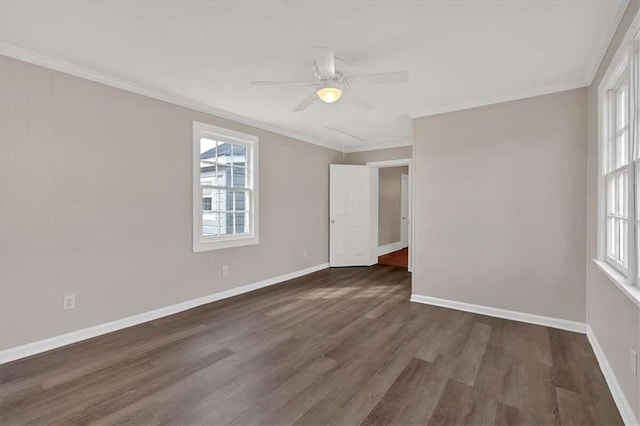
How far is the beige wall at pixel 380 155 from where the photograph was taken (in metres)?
5.62

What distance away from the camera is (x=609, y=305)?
6.97ft

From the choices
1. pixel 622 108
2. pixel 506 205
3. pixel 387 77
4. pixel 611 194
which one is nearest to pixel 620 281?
pixel 611 194

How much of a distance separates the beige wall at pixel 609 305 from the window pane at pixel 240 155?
379 centimetres

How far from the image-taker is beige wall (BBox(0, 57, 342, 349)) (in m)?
2.39

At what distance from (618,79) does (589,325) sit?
2136mm

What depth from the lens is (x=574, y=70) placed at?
2.67 meters

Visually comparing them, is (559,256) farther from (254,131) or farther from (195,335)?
(254,131)

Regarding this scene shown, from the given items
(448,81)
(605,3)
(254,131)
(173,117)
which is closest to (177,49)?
(173,117)

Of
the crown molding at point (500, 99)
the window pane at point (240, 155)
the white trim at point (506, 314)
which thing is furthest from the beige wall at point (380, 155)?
the white trim at point (506, 314)

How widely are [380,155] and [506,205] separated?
2923 mm

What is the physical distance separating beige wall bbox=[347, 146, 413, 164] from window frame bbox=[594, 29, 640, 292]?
3232 millimetres

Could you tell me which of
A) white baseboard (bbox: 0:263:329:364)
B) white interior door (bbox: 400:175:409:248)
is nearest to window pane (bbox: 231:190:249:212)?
white baseboard (bbox: 0:263:329:364)

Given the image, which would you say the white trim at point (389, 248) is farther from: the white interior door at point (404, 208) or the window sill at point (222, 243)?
the window sill at point (222, 243)

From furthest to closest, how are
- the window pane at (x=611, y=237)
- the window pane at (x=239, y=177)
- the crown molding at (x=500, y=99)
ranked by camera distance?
the window pane at (x=239, y=177)
the crown molding at (x=500, y=99)
the window pane at (x=611, y=237)
